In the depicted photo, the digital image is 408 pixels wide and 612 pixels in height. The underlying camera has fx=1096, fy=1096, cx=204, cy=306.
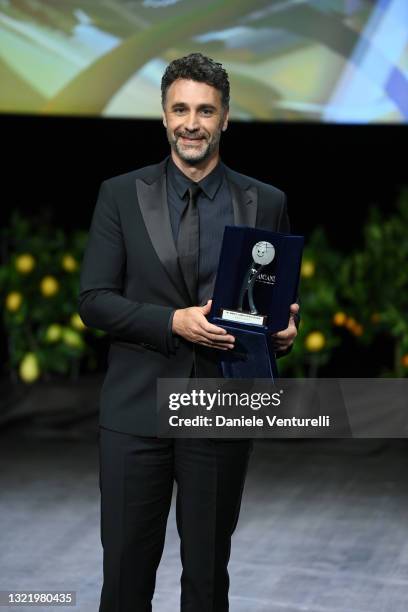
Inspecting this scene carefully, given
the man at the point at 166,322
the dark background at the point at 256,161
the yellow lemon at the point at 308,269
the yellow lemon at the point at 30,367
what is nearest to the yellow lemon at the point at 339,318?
the yellow lemon at the point at 308,269

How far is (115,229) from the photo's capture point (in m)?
1.82

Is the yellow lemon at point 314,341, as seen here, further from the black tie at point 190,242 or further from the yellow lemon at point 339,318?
the black tie at point 190,242

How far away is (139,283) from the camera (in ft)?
5.98

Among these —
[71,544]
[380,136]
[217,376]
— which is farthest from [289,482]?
[217,376]

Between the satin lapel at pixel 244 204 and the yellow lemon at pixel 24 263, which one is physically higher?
the satin lapel at pixel 244 204

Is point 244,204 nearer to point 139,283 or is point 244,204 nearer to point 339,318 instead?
point 139,283

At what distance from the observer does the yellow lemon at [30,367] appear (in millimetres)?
4953

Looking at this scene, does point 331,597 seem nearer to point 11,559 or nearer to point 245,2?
point 11,559

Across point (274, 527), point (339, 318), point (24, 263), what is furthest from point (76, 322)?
point (274, 527)

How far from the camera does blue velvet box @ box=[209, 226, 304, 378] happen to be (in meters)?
1.69

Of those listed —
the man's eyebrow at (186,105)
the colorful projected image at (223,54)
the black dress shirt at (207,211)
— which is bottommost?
the black dress shirt at (207,211)

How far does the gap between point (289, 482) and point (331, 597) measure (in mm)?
1222

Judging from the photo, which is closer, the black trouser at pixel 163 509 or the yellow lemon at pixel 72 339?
the black trouser at pixel 163 509

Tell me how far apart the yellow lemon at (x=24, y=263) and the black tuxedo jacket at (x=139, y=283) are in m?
3.15
